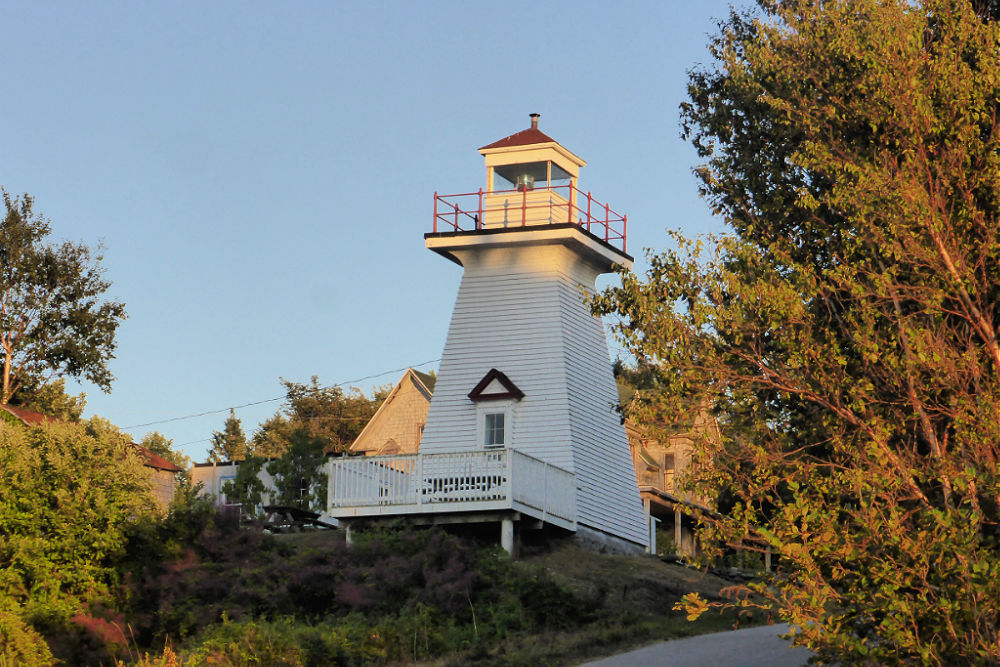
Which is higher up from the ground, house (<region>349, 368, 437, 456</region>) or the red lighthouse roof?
the red lighthouse roof

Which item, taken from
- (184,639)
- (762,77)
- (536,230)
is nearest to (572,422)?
(536,230)

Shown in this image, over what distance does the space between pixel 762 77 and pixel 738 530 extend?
295 inches

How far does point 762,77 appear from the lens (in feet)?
61.6

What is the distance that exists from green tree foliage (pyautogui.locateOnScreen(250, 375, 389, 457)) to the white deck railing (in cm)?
3593

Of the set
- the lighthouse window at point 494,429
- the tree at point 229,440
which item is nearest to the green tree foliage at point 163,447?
the tree at point 229,440

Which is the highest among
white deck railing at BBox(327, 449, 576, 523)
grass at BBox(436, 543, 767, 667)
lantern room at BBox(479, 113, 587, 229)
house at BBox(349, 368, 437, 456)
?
lantern room at BBox(479, 113, 587, 229)

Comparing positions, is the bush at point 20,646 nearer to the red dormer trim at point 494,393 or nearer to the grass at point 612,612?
the grass at point 612,612

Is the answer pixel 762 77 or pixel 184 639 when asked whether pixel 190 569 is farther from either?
pixel 762 77

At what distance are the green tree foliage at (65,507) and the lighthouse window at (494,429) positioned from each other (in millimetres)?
9092

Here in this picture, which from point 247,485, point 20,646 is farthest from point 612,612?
point 247,485

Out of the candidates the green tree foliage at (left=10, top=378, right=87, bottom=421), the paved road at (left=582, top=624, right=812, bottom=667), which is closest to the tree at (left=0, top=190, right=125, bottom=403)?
the green tree foliage at (left=10, top=378, right=87, bottom=421)

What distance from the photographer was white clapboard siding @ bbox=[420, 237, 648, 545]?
101ft

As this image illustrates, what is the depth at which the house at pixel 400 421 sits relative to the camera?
4678cm

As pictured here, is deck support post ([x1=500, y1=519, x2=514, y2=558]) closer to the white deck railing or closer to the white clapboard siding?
the white deck railing
